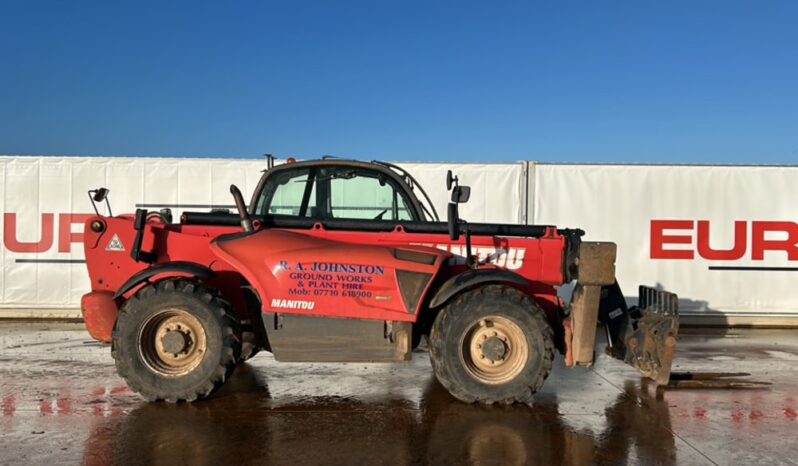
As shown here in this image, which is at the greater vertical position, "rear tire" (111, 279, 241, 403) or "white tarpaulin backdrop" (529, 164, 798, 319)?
"white tarpaulin backdrop" (529, 164, 798, 319)

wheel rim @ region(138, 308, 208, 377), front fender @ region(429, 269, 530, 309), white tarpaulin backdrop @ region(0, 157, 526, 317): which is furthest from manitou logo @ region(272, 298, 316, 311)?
white tarpaulin backdrop @ region(0, 157, 526, 317)

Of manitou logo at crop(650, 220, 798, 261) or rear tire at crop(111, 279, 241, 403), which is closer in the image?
rear tire at crop(111, 279, 241, 403)

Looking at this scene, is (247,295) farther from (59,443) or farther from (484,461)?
(484,461)

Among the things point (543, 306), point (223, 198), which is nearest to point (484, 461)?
point (543, 306)

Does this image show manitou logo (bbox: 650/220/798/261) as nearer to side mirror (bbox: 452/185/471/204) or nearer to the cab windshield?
side mirror (bbox: 452/185/471/204)

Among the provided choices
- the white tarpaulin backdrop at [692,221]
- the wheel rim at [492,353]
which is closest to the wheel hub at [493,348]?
the wheel rim at [492,353]

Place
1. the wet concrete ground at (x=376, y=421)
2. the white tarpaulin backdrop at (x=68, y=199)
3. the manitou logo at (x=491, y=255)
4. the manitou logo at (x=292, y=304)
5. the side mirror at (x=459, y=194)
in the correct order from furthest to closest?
1. the white tarpaulin backdrop at (x=68, y=199)
2. the side mirror at (x=459, y=194)
3. the manitou logo at (x=491, y=255)
4. the manitou logo at (x=292, y=304)
5. the wet concrete ground at (x=376, y=421)

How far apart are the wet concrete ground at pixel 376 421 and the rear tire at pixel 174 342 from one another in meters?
0.21

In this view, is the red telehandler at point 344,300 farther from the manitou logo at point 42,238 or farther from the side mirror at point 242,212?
the manitou logo at point 42,238

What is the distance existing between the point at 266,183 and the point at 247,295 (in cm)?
130

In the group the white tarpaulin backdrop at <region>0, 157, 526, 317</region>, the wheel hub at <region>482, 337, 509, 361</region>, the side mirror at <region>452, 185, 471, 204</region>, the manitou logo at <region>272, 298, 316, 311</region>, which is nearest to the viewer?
the manitou logo at <region>272, 298, 316, 311</region>

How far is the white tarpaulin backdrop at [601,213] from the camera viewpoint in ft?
35.6

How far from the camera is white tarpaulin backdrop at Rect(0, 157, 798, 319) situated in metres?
10.9

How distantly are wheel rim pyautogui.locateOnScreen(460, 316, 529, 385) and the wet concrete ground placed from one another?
0.31 meters
